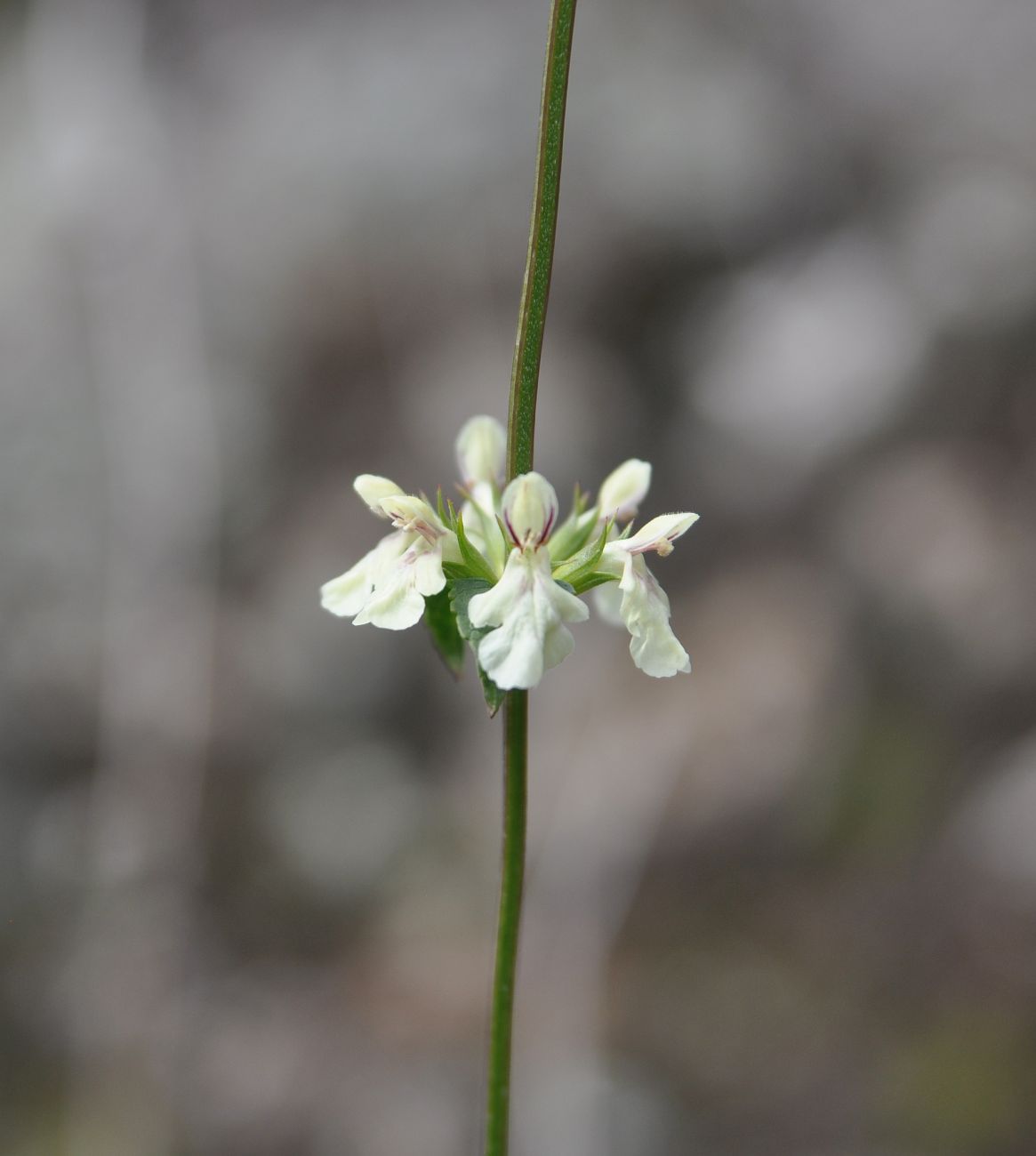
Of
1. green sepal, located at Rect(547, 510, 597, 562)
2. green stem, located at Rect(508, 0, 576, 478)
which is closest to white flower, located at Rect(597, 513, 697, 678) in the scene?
green sepal, located at Rect(547, 510, 597, 562)

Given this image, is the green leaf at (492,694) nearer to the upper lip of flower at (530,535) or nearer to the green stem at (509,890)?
the green stem at (509,890)

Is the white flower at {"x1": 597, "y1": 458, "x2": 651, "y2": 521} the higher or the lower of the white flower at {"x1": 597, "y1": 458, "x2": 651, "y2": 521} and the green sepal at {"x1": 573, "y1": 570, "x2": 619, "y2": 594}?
the higher

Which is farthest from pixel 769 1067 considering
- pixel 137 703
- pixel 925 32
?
pixel 925 32

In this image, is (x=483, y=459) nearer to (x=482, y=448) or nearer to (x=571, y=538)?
(x=482, y=448)

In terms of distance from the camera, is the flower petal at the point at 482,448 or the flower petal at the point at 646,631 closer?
the flower petal at the point at 646,631

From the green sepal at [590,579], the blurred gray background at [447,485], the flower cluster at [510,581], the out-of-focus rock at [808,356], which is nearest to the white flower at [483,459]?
the flower cluster at [510,581]

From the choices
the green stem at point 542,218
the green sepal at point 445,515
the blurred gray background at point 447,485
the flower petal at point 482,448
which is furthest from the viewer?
the blurred gray background at point 447,485

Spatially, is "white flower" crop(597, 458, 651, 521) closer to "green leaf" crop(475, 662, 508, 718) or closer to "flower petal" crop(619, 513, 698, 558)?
"flower petal" crop(619, 513, 698, 558)

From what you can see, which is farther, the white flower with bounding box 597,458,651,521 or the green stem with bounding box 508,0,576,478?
the white flower with bounding box 597,458,651,521
